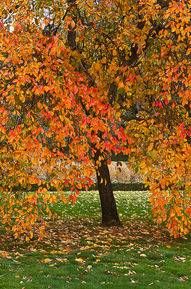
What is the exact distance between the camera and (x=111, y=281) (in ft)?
36.9

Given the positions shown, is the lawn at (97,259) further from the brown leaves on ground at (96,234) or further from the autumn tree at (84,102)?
the autumn tree at (84,102)

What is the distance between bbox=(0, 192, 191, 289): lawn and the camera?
11.1 metres

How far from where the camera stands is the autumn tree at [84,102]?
29.5 feet

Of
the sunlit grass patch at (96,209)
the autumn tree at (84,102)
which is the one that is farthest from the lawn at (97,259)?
the sunlit grass patch at (96,209)

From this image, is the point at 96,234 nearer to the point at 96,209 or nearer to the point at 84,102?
the point at 96,209

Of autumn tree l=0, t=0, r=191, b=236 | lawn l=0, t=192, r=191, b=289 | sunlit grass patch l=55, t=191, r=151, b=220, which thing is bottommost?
lawn l=0, t=192, r=191, b=289

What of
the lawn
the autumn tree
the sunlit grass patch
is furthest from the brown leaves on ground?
the autumn tree

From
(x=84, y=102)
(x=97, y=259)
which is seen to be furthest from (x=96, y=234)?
(x=84, y=102)

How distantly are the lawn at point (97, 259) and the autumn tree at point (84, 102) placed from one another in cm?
158

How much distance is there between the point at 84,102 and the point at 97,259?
5178mm

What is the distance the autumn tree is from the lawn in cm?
158

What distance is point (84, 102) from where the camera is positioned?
389 inches

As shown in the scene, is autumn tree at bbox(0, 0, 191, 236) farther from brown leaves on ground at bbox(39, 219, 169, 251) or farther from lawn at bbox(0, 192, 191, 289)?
brown leaves on ground at bbox(39, 219, 169, 251)

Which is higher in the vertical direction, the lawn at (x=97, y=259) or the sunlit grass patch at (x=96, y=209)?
the sunlit grass patch at (x=96, y=209)
